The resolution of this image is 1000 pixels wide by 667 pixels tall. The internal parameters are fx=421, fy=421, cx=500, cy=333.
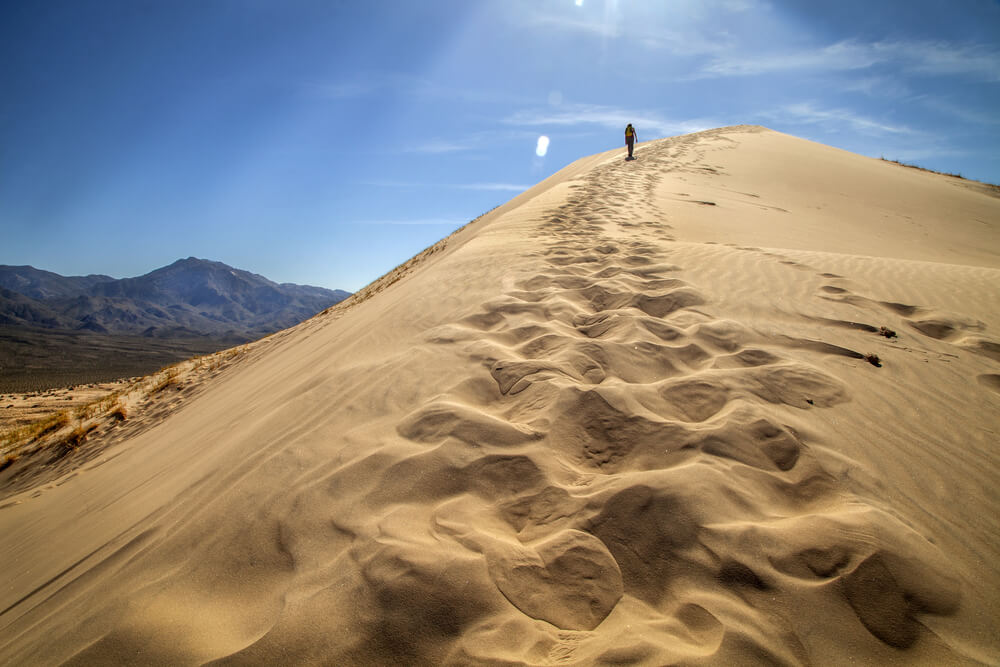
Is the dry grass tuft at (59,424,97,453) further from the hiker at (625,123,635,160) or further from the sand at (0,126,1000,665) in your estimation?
the hiker at (625,123,635,160)

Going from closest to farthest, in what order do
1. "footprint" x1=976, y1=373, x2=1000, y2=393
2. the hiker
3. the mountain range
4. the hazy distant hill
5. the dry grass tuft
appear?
"footprint" x1=976, y1=373, x2=1000, y2=393, the dry grass tuft, the hiker, the hazy distant hill, the mountain range

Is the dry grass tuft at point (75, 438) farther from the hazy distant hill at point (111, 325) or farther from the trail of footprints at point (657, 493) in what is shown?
the hazy distant hill at point (111, 325)

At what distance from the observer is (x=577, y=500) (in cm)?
167

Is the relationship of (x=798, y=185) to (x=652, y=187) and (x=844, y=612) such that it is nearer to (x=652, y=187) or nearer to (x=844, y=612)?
(x=652, y=187)

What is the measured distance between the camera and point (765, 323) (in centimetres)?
315

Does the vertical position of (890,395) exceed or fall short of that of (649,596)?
it exceeds it

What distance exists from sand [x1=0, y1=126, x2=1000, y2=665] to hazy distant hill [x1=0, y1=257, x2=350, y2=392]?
29.5m

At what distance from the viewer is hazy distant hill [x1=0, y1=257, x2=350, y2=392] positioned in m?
33.1

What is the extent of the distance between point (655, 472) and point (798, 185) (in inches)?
544

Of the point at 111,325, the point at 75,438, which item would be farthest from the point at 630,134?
the point at 111,325

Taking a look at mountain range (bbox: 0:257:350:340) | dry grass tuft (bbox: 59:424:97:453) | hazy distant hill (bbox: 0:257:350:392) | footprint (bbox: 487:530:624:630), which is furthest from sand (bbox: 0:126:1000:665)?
mountain range (bbox: 0:257:350:340)

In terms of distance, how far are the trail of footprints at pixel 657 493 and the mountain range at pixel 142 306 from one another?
101m

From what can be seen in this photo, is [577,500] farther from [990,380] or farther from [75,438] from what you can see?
[75,438]

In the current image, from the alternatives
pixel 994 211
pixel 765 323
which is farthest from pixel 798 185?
pixel 765 323
